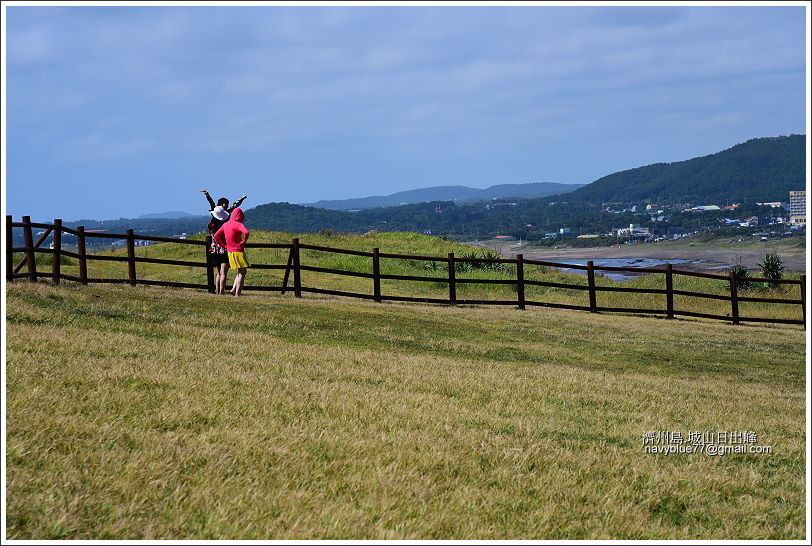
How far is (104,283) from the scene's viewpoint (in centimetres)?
2092

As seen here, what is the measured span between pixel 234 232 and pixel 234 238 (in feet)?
0.52

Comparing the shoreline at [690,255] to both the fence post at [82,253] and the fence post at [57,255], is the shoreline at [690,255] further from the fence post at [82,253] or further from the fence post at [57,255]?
the fence post at [57,255]

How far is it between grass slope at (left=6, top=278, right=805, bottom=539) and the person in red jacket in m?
5.47

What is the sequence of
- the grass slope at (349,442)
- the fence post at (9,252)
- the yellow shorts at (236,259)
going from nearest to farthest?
the grass slope at (349,442) < the fence post at (9,252) < the yellow shorts at (236,259)

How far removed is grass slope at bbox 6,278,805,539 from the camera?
18.6 ft

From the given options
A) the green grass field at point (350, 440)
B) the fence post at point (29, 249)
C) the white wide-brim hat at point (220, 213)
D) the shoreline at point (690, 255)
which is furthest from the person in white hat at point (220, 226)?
the shoreline at point (690, 255)

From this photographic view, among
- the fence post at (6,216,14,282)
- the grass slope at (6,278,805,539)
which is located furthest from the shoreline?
the grass slope at (6,278,805,539)

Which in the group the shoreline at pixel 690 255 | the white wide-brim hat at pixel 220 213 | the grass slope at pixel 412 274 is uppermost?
the white wide-brim hat at pixel 220 213

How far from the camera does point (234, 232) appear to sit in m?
19.7

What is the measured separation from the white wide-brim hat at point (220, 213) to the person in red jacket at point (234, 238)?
0.94 feet

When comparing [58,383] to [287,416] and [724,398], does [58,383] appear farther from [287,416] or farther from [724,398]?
[724,398]

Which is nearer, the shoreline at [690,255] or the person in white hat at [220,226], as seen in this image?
the person in white hat at [220,226]

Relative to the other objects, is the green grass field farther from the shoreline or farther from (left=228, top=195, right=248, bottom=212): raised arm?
the shoreline

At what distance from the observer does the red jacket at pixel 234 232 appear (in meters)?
19.5
